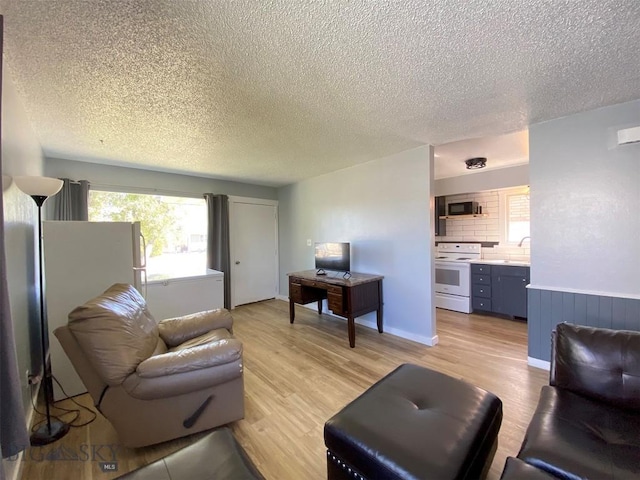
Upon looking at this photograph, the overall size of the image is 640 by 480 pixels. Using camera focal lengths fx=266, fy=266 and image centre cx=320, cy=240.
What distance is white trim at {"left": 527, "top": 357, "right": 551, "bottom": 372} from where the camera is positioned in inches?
103

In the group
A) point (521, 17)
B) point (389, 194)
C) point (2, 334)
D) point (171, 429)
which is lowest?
point (171, 429)

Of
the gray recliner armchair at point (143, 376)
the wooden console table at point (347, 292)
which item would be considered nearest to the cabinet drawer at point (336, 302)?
the wooden console table at point (347, 292)

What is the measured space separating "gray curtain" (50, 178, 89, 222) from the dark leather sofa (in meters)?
4.73

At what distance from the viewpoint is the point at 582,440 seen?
3.88 feet

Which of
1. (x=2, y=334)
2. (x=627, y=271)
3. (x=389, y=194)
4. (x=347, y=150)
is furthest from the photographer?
(x=389, y=194)

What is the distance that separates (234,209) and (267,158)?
183 cm

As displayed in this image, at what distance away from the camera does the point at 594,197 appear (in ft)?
7.66

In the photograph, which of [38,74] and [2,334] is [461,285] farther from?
[38,74]

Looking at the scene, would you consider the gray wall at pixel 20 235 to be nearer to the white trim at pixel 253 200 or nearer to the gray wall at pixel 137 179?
the gray wall at pixel 137 179

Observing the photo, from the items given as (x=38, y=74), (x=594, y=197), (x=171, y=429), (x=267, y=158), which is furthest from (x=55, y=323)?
(x=594, y=197)

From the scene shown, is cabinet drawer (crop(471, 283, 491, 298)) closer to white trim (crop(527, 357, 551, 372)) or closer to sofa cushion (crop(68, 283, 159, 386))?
white trim (crop(527, 357, 551, 372))

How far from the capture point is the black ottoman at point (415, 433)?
1094 millimetres

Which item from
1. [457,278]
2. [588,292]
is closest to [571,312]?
[588,292]

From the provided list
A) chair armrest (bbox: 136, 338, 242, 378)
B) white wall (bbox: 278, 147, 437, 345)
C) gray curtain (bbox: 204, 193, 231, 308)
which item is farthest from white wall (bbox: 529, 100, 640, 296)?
gray curtain (bbox: 204, 193, 231, 308)
